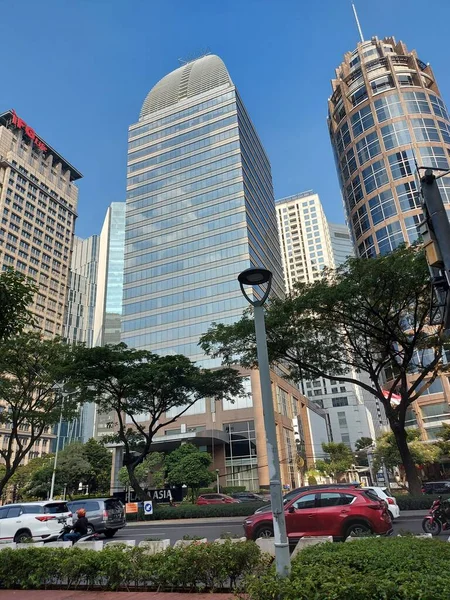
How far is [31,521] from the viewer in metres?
16.9

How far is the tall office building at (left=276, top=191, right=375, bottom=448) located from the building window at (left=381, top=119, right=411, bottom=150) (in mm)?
65570

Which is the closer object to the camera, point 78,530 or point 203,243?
point 78,530

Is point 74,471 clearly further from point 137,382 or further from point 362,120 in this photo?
point 362,120

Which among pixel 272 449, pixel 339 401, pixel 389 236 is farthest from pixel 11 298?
pixel 339 401

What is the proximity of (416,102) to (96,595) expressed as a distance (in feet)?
260

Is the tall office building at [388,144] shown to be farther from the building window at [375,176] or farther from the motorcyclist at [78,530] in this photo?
the motorcyclist at [78,530]

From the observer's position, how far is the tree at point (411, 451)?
4616 cm

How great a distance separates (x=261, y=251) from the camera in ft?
252

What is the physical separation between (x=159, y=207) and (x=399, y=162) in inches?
1680

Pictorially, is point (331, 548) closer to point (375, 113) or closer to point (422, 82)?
point (375, 113)

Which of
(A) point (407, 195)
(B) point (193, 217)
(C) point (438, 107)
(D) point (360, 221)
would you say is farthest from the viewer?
(B) point (193, 217)

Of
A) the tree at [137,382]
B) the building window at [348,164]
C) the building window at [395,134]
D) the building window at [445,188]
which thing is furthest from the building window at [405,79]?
the tree at [137,382]

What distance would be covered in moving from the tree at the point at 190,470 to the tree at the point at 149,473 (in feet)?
7.51

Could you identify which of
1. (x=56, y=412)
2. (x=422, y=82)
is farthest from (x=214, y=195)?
(x=56, y=412)
